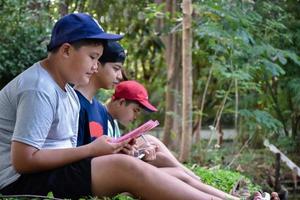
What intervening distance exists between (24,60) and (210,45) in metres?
1.83

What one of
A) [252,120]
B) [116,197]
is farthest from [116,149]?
[252,120]

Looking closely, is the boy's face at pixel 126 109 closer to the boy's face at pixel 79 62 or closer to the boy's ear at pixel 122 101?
the boy's ear at pixel 122 101

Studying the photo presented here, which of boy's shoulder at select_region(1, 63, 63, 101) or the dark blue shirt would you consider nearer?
boy's shoulder at select_region(1, 63, 63, 101)

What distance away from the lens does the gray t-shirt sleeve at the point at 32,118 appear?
7.77 ft

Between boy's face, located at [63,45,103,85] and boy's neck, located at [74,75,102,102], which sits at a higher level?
boy's face, located at [63,45,103,85]

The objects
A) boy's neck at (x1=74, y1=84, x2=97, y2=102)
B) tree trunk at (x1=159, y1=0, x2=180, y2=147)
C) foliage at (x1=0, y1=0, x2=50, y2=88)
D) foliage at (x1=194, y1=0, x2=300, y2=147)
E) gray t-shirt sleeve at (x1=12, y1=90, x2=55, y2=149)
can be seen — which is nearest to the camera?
gray t-shirt sleeve at (x1=12, y1=90, x2=55, y2=149)

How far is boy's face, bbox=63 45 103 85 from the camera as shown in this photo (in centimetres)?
256

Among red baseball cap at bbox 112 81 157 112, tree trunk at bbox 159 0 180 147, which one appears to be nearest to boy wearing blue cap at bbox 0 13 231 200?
red baseball cap at bbox 112 81 157 112

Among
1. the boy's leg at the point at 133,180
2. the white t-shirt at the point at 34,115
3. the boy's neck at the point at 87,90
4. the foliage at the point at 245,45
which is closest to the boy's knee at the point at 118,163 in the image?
the boy's leg at the point at 133,180

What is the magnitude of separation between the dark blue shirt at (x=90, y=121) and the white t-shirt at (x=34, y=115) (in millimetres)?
383

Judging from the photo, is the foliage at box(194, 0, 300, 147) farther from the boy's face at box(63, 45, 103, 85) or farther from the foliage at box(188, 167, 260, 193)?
the boy's face at box(63, 45, 103, 85)

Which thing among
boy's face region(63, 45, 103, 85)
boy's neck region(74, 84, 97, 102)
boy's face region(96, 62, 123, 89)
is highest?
boy's face region(63, 45, 103, 85)

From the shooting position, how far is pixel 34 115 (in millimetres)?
2387

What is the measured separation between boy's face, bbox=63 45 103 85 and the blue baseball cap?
2.0 inches
